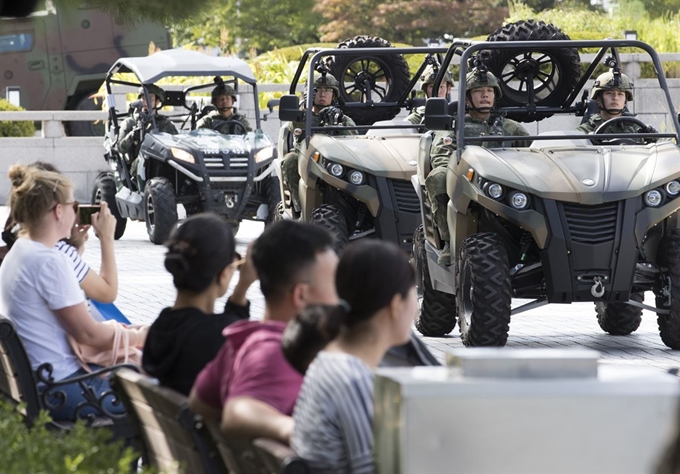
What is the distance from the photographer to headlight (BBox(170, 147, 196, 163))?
18625 millimetres

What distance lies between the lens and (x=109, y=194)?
2025 cm

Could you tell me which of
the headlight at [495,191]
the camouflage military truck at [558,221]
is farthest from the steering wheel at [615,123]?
the headlight at [495,191]

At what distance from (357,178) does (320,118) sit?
159 centimetres

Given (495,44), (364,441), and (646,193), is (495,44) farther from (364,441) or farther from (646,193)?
(364,441)

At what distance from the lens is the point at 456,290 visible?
9.95m

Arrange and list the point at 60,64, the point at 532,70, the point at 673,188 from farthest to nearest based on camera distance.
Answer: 1. the point at 60,64
2. the point at 532,70
3. the point at 673,188

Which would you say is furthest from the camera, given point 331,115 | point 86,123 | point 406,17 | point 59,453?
point 406,17

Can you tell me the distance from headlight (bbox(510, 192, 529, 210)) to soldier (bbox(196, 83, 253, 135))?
34.0 ft

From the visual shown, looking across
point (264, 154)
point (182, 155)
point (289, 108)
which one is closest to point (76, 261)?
point (289, 108)

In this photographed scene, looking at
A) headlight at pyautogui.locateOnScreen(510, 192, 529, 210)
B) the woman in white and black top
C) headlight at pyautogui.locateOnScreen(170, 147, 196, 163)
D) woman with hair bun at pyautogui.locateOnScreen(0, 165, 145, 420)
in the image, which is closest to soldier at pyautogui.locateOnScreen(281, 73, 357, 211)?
headlight at pyautogui.locateOnScreen(170, 147, 196, 163)

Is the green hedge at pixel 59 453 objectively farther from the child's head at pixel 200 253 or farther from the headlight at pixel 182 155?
the headlight at pixel 182 155

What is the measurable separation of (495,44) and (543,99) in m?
1.65

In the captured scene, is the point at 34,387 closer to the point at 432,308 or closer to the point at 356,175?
the point at 432,308

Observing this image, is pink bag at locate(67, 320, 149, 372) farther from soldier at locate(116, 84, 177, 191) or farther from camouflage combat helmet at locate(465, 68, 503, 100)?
soldier at locate(116, 84, 177, 191)
